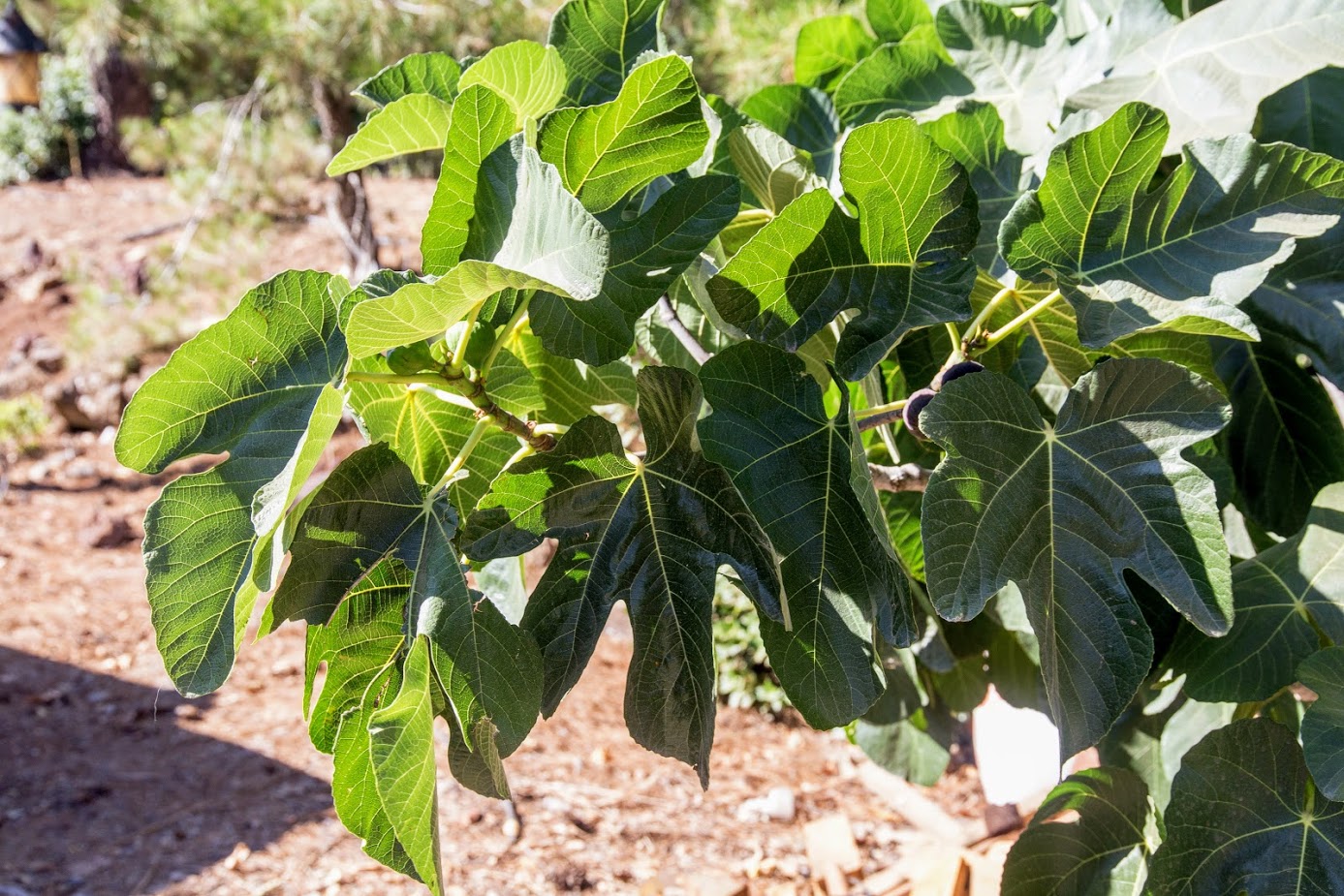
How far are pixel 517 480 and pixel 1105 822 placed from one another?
0.73 metres

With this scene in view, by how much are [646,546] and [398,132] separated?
1.05 feet

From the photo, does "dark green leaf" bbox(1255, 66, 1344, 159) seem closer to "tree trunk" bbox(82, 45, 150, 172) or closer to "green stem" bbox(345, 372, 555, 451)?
"green stem" bbox(345, 372, 555, 451)

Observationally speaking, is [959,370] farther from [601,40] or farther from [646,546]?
[601,40]

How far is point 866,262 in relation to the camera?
727 mm

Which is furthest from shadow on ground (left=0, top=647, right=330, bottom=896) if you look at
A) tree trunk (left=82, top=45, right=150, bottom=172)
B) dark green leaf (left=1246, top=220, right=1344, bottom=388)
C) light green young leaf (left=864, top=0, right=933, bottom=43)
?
tree trunk (left=82, top=45, right=150, bottom=172)

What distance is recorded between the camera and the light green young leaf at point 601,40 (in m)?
0.84

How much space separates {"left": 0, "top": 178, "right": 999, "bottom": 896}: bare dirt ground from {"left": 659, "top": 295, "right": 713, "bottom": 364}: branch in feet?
5.19

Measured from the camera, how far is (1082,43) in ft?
3.32

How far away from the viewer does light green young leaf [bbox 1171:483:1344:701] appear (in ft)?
2.90

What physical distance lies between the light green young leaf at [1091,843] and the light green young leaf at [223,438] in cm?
80

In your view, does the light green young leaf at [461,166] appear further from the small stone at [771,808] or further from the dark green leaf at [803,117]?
the small stone at [771,808]

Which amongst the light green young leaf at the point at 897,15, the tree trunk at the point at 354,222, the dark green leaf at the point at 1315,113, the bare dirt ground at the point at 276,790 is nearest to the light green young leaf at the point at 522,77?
the light green young leaf at the point at 897,15

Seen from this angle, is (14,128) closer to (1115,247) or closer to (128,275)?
(128,275)

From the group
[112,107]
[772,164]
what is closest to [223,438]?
[772,164]
